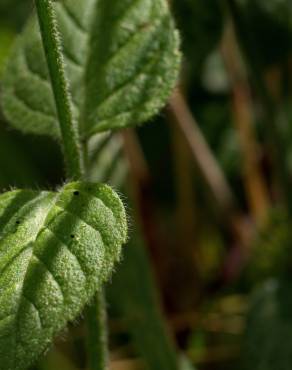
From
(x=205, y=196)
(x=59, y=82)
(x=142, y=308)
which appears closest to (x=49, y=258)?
(x=59, y=82)

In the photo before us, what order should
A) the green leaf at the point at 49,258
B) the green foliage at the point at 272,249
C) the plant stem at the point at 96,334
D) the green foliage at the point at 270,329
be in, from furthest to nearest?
the green foliage at the point at 272,249 → the green foliage at the point at 270,329 → the plant stem at the point at 96,334 → the green leaf at the point at 49,258

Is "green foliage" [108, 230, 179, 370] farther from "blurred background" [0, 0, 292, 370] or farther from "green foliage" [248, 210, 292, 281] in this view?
"green foliage" [248, 210, 292, 281]

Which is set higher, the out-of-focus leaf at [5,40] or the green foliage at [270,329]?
the out-of-focus leaf at [5,40]

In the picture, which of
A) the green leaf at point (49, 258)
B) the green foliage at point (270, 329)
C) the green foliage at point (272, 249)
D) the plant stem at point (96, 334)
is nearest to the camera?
the green leaf at point (49, 258)

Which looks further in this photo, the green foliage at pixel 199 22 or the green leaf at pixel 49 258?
the green foliage at pixel 199 22

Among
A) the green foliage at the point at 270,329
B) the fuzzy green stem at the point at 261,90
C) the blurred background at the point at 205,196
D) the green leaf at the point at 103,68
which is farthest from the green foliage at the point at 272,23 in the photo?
the green leaf at the point at 103,68

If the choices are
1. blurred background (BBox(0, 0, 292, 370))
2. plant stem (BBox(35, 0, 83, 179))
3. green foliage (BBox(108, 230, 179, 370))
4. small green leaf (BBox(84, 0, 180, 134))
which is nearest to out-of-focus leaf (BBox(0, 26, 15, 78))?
blurred background (BBox(0, 0, 292, 370))

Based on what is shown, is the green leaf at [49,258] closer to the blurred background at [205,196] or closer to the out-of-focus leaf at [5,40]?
the blurred background at [205,196]

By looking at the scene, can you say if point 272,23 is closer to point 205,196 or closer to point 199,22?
point 199,22
